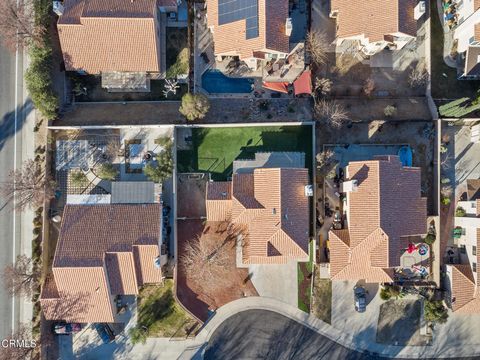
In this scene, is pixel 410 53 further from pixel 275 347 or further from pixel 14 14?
pixel 14 14

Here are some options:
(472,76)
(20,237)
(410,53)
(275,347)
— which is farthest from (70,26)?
(472,76)

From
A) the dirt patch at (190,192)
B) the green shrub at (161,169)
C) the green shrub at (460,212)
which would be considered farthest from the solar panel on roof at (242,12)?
the green shrub at (460,212)

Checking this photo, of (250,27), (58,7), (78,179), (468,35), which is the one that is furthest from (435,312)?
(58,7)

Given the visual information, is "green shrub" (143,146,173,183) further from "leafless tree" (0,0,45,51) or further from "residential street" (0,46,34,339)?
"leafless tree" (0,0,45,51)

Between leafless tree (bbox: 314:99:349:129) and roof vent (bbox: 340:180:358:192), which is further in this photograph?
leafless tree (bbox: 314:99:349:129)

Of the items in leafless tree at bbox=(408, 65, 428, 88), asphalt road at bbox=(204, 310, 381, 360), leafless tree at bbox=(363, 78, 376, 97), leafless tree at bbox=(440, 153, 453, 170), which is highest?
leafless tree at bbox=(408, 65, 428, 88)

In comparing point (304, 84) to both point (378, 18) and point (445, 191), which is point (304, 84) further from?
point (445, 191)

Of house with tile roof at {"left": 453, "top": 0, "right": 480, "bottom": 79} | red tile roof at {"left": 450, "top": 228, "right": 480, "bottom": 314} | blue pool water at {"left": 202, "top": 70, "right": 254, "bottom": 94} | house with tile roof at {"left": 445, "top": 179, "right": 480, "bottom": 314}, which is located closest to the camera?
house with tile roof at {"left": 453, "top": 0, "right": 480, "bottom": 79}

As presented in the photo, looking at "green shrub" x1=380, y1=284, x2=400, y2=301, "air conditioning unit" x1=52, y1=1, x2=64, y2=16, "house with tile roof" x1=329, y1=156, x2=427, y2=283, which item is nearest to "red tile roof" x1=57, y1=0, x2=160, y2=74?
"air conditioning unit" x1=52, y1=1, x2=64, y2=16
